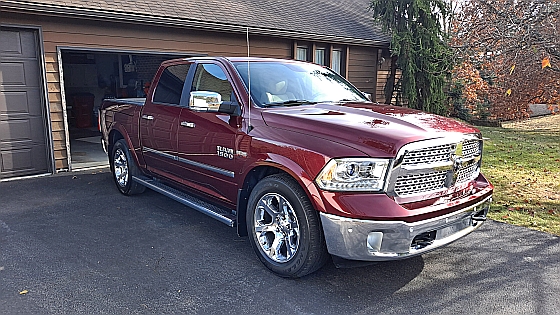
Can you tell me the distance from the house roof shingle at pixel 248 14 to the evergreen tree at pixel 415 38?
696 millimetres

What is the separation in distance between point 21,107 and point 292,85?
212 inches

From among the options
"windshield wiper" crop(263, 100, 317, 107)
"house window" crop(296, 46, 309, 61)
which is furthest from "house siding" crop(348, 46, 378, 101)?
"windshield wiper" crop(263, 100, 317, 107)

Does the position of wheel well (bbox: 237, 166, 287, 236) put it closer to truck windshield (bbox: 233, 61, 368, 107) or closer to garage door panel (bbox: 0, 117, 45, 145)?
truck windshield (bbox: 233, 61, 368, 107)

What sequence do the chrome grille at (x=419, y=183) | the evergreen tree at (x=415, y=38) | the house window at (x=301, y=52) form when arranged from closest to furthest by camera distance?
the chrome grille at (x=419, y=183) < the house window at (x=301, y=52) < the evergreen tree at (x=415, y=38)

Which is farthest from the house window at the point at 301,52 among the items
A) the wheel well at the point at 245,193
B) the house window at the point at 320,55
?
the wheel well at the point at 245,193

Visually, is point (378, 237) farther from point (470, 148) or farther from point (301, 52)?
point (301, 52)

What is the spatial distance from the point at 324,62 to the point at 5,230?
971 centimetres

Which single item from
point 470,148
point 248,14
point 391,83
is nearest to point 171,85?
point 470,148

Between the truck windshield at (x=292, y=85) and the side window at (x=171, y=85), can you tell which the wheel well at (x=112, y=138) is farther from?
the truck windshield at (x=292, y=85)

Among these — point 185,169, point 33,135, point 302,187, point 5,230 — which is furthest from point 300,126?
point 33,135

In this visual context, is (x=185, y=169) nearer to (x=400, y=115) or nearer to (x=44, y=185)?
(x=400, y=115)

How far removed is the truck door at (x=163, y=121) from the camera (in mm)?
5074

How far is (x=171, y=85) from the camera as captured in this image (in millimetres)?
5344

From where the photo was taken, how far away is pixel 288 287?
3600 millimetres
